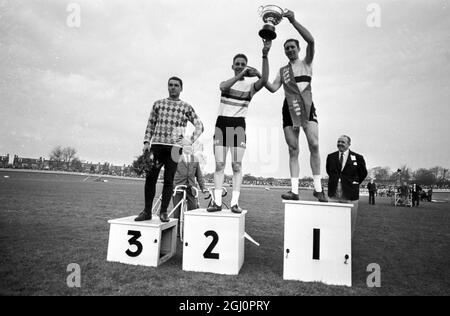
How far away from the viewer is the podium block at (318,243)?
3.42m

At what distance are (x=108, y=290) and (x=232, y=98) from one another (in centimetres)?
332

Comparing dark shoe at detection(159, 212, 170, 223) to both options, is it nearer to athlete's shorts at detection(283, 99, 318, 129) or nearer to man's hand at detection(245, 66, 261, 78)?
athlete's shorts at detection(283, 99, 318, 129)

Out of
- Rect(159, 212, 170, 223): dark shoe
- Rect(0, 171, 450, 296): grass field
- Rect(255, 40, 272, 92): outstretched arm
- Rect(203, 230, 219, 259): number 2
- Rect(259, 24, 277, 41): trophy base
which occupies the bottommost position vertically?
Rect(0, 171, 450, 296): grass field

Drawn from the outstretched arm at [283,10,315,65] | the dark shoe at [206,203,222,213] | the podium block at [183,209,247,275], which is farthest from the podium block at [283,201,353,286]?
the outstretched arm at [283,10,315,65]

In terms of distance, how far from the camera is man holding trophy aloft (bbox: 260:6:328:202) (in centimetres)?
402

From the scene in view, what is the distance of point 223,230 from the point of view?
3824 mm

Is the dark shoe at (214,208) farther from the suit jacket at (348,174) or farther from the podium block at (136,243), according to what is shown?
the suit jacket at (348,174)

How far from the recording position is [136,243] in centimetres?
399

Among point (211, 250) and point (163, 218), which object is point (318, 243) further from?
point (163, 218)

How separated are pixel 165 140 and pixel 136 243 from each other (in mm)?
1777

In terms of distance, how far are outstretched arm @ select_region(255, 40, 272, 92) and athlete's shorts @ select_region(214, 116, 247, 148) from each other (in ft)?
2.08

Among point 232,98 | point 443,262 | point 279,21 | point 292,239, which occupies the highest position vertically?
point 279,21
